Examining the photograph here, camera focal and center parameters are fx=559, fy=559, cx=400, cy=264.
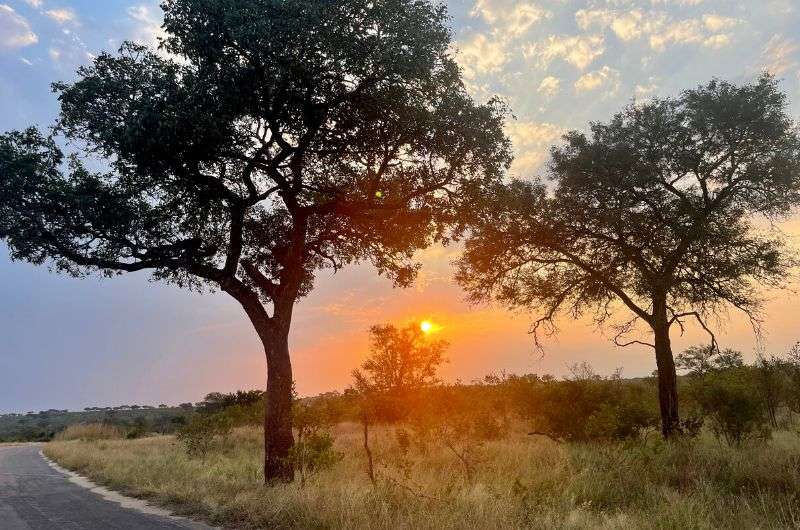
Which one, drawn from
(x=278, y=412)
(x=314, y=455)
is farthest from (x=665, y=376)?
(x=278, y=412)

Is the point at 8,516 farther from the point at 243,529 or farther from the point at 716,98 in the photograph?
the point at 716,98

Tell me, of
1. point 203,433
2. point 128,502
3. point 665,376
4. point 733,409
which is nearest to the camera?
point 128,502

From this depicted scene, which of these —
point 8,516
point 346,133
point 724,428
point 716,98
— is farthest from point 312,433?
point 716,98

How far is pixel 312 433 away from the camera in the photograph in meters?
14.8

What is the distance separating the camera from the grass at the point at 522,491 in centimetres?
860

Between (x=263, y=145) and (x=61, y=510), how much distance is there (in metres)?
9.57

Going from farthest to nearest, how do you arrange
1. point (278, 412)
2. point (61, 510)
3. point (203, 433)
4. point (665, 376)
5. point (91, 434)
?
point (91, 434) → point (203, 433) → point (665, 376) → point (278, 412) → point (61, 510)

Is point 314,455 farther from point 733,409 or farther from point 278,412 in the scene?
point 733,409

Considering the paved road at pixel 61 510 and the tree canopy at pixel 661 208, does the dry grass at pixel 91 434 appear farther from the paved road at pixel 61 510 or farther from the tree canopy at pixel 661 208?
the tree canopy at pixel 661 208

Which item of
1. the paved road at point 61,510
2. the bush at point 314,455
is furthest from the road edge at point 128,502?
the bush at point 314,455

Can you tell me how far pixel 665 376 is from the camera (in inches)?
780

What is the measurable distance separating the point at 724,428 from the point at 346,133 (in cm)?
1592

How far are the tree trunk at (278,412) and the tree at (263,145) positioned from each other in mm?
36

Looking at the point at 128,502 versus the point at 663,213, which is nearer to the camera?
the point at 128,502
